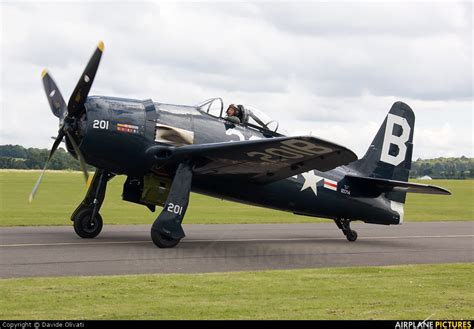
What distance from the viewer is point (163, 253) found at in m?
13.5

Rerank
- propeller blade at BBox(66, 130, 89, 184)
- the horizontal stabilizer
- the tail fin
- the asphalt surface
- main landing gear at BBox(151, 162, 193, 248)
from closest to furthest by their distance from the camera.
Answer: the asphalt surface → main landing gear at BBox(151, 162, 193, 248) → propeller blade at BBox(66, 130, 89, 184) → the horizontal stabilizer → the tail fin

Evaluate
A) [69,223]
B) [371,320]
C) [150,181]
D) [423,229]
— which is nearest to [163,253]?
[150,181]

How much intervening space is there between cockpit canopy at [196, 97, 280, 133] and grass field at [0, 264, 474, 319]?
5628 mm

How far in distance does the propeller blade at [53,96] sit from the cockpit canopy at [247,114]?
9.76 feet

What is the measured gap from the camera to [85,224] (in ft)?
52.6

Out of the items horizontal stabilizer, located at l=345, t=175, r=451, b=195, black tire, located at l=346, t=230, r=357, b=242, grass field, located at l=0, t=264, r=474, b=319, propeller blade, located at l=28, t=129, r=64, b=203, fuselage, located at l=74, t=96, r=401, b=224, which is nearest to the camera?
grass field, located at l=0, t=264, r=474, b=319

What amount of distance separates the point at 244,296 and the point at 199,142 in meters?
6.76

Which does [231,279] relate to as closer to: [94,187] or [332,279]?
[332,279]

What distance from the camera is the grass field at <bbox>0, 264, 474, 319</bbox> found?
7.82m

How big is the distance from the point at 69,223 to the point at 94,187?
540 cm

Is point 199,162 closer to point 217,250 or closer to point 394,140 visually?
point 217,250

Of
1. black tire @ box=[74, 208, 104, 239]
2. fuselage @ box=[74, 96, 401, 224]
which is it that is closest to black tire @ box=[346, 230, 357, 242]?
fuselage @ box=[74, 96, 401, 224]

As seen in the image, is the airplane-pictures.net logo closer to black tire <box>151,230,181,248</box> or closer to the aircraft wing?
the aircraft wing

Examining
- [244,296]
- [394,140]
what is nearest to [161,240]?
[244,296]
